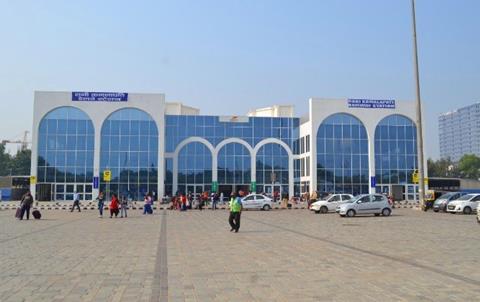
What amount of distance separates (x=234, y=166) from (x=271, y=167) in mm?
5236

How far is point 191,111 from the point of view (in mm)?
75500

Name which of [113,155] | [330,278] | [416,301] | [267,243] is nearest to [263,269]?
[330,278]

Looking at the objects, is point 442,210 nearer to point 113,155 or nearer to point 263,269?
point 263,269

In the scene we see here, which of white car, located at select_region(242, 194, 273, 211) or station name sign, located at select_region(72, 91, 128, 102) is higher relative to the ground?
station name sign, located at select_region(72, 91, 128, 102)

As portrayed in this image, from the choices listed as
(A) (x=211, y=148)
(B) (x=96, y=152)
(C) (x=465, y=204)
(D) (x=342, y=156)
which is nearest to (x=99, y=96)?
(B) (x=96, y=152)

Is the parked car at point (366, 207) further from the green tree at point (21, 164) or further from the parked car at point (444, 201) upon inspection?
the green tree at point (21, 164)

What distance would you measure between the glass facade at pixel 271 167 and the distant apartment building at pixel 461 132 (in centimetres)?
12595

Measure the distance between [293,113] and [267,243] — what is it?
5904cm

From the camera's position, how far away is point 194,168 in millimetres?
65250

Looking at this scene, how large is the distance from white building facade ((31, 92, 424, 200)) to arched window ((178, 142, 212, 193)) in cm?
14

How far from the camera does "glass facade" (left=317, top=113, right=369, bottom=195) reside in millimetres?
62875

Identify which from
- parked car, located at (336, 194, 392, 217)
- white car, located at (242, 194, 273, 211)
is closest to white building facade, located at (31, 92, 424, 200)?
white car, located at (242, 194, 273, 211)

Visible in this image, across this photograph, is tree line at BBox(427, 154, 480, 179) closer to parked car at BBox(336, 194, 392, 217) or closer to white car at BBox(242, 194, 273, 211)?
white car at BBox(242, 194, 273, 211)

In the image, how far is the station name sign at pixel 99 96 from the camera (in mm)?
61125
